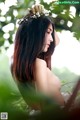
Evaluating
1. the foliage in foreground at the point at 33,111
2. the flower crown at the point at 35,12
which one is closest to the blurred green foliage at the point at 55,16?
the flower crown at the point at 35,12

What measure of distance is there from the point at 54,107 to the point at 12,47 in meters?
0.45

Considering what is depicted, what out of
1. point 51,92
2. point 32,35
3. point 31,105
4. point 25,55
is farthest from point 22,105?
point 32,35

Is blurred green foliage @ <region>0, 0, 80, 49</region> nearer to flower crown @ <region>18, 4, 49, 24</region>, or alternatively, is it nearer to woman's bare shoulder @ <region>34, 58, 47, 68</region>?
flower crown @ <region>18, 4, 49, 24</region>

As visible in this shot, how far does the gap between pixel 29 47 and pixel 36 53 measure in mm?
57

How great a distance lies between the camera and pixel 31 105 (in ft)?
5.66

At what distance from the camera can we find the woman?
69.3 inches

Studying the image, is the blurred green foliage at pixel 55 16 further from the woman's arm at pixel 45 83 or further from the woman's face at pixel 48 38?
the woman's arm at pixel 45 83

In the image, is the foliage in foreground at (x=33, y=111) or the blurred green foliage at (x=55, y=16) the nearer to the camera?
the foliage in foreground at (x=33, y=111)

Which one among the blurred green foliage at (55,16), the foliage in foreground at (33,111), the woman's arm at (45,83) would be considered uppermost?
the blurred green foliage at (55,16)

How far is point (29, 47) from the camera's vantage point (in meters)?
1.78

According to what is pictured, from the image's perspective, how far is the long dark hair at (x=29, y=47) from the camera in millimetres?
1769

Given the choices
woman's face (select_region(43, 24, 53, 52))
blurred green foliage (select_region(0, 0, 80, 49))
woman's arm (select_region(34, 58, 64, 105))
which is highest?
blurred green foliage (select_region(0, 0, 80, 49))

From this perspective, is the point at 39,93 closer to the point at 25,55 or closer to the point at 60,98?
the point at 60,98

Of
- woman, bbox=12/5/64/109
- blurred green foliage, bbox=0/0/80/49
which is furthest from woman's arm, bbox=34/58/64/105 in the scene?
blurred green foliage, bbox=0/0/80/49
